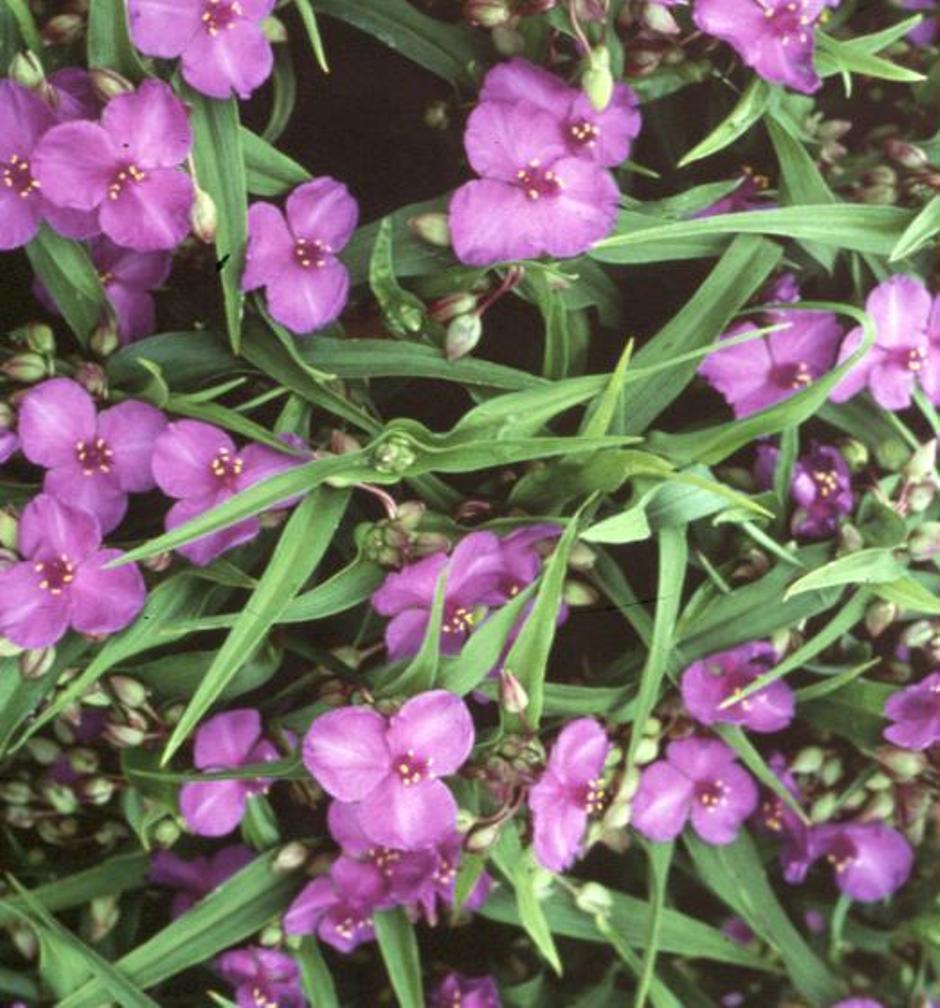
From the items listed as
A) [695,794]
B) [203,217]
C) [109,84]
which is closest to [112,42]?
[109,84]

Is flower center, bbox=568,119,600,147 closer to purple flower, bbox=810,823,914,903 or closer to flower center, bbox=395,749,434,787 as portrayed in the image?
flower center, bbox=395,749,434,787

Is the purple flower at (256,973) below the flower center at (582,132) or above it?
below

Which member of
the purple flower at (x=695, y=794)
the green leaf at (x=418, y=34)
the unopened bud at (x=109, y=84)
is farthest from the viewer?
the purple flower at (x=695, y=794)

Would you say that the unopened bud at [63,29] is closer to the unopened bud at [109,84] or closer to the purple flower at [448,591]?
the unopened bud at [109,84]

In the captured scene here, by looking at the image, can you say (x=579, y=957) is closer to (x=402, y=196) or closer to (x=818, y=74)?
(x=402, y=196)

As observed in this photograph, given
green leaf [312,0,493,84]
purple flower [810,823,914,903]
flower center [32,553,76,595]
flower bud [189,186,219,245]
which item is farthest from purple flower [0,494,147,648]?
purple flower [810,823,914,903]

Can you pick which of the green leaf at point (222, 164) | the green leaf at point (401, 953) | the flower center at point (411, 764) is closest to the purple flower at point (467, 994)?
the green leaf at point (401, 953)

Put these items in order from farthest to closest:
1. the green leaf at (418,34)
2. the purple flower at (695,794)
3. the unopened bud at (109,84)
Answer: the purple flower at (695,794)
the green leaf at (418,34)
the unopened bud at (109,84)
